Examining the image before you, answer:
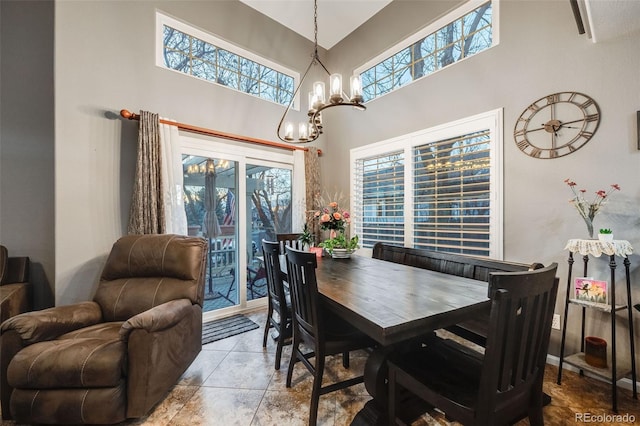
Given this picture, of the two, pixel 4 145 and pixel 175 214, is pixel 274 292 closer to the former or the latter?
pixel 175 214

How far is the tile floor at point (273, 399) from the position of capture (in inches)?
64.2

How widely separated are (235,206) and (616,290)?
377 centimetres

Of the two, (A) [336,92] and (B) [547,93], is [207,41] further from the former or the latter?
(B) [547,93]

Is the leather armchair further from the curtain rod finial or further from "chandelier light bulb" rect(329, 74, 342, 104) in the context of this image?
"chandelier light bulb" rect(329, 74, 342, 104)

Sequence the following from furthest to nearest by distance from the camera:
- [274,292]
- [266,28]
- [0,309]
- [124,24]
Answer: [266,28], [124,24], [274,292], [0,309]

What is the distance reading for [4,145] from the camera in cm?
263

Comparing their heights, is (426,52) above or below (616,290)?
above


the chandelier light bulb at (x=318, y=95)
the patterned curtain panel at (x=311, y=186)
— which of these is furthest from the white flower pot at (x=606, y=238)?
the patterned curtain panel at (x=311, y=186)

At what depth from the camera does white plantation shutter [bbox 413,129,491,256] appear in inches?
103

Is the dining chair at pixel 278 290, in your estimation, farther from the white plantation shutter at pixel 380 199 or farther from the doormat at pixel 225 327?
the white plantation shutter at pixel 380 199

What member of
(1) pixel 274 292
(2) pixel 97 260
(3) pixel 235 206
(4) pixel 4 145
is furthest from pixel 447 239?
(4) pixel 4 145

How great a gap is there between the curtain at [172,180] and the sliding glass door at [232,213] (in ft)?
0.69

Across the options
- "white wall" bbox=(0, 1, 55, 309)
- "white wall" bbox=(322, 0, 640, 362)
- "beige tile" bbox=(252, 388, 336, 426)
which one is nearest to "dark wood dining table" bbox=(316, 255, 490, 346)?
"beige tile" bbox=(252, 388, 336, 426)

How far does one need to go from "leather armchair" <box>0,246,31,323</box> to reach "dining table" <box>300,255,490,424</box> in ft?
8.71
